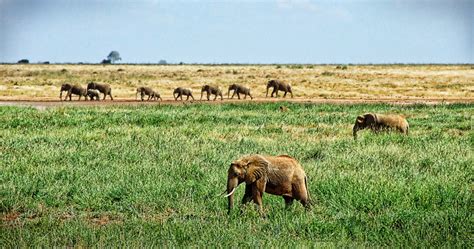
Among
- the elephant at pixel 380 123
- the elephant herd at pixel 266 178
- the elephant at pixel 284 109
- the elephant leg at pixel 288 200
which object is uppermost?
the elephant herd at pixel 266 178

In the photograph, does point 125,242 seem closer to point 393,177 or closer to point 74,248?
point 74,248

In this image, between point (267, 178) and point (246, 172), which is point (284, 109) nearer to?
point (267, 178)

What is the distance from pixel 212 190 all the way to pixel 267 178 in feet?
6.19

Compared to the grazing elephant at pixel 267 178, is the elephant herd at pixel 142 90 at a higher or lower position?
lower

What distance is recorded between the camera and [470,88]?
195 feet

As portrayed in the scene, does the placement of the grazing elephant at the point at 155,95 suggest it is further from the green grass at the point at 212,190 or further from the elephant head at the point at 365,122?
the elephant head at the point at 365,122

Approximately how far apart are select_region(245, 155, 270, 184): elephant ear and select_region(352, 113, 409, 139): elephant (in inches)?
461

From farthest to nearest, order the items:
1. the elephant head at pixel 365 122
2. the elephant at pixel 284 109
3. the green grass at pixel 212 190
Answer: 1. the elephant at pixel 284 109
2. the elephant head at pixel 365 122
3. the green grass at pixel 212 190

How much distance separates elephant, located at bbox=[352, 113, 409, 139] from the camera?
20.4 meters

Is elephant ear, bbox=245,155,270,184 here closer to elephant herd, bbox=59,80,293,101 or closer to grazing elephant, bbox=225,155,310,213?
grazing elephant, bbox=225,155,310,213

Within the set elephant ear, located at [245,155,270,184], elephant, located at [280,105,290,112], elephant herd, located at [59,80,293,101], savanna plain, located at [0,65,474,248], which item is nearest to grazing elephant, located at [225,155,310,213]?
elephant ear, located at [245,155,270,184]

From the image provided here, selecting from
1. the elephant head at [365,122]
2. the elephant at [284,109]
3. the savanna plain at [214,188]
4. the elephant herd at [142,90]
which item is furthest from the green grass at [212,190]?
the elephant herd at [142,90]

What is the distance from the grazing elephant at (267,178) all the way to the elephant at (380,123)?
11134 millimetres

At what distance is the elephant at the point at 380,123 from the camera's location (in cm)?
2038
